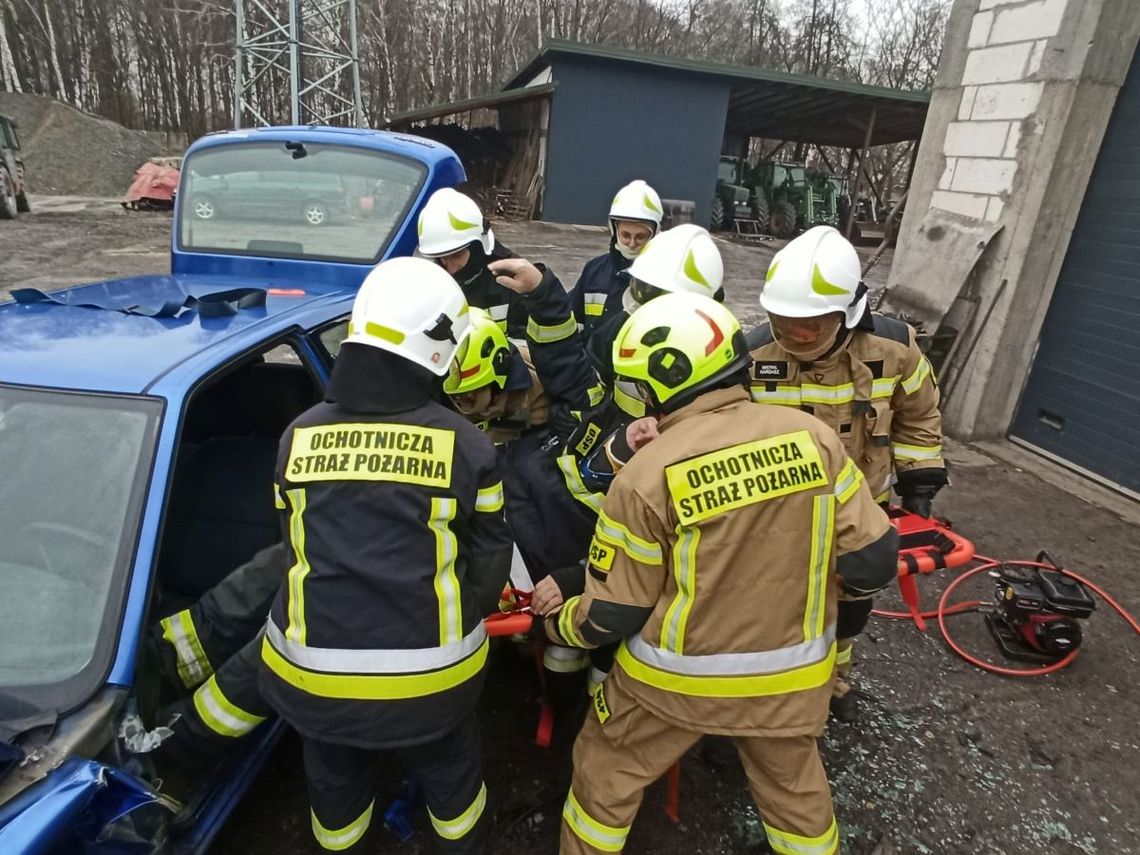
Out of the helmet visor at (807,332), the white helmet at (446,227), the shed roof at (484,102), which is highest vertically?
the shed roof at (484,102)

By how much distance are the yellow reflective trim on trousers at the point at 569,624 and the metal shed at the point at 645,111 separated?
1770cm

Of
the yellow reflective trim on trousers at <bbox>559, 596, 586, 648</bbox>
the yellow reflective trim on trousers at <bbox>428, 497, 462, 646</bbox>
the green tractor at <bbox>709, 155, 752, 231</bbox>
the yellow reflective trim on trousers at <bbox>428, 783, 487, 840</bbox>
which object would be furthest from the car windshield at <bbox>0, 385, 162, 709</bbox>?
the green tractor at <bbox>709, 155, 752, 231</bbox>

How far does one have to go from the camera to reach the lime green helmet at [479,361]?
253 centimetres

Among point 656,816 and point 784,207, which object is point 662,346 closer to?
point 656,816

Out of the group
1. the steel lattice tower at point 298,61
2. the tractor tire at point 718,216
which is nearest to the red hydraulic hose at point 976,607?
the steel lattice tower at point 298,61

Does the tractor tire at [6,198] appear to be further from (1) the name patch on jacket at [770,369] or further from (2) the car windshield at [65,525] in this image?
(1) the name patch on jacket at [770,369]

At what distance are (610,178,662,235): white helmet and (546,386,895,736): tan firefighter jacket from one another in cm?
231

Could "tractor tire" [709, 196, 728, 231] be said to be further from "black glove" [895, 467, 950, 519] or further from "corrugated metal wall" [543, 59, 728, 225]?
"black glove" [895, 467, 950, 519]

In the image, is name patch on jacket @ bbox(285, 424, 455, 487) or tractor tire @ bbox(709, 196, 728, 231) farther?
tractor tire @ bbox(709, 196, 728, 231)

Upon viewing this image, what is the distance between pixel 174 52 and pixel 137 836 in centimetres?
3394

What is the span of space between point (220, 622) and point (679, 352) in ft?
4.98

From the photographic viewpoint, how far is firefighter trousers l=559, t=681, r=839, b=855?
1.90m

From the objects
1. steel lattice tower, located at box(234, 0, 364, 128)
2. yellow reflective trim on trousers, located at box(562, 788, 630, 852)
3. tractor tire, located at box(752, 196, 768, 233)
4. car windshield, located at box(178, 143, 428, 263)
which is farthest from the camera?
tractor tire, located at box(752, 196, 768, 233)

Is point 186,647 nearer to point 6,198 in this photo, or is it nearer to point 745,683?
point 745,683
